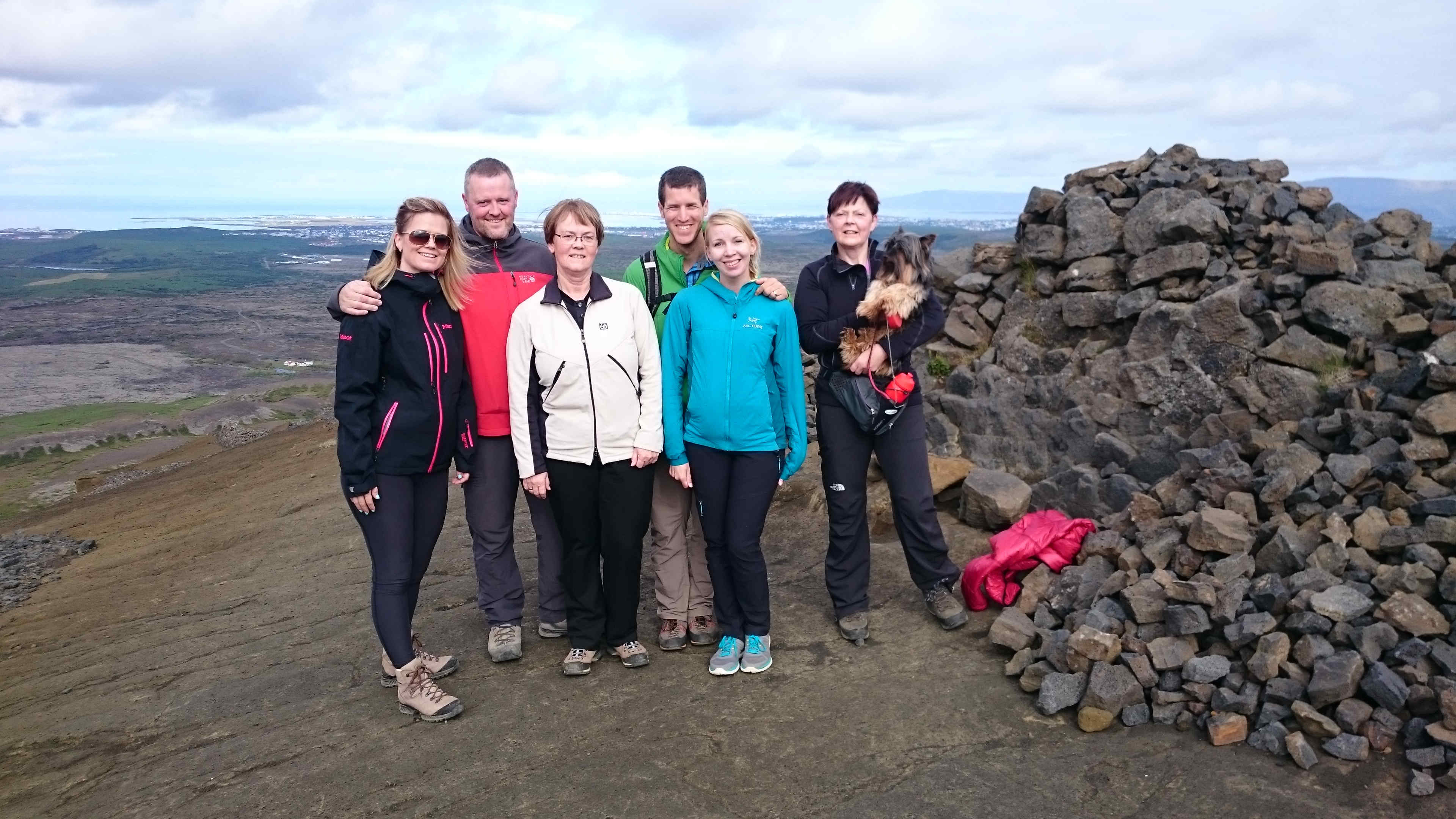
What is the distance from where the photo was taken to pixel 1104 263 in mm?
8844

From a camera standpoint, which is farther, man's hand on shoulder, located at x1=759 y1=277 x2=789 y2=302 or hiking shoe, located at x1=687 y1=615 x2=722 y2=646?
hiking shoe, located at x1=687 y1=615 x2=722 y2=646

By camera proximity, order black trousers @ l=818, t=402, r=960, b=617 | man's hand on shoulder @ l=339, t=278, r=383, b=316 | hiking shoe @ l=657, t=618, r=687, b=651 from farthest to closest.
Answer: hiking shoe @ l=657, t=618, r=687, b=651, black trousers @ l=818, t=402, r=960, b=617, man's hand on shoulder @ l=339, t=278, r=383, b=316

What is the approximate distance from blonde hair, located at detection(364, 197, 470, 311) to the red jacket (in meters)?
3.85

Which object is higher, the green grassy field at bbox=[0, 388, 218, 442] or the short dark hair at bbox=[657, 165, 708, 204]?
the short dark hair at bbox=[657, 165, 708, 204]

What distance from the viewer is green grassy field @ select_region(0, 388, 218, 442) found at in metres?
29.9

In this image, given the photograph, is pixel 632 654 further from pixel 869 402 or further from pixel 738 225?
pixel 738 225

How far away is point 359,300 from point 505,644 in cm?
242

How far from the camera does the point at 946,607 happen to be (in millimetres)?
6207

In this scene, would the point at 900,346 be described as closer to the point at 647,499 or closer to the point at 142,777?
the point at 647,499

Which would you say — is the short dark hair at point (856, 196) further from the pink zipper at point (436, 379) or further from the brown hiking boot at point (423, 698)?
the brown hiking boot at point (423, 698)

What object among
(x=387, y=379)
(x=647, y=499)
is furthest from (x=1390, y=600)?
(x=387, y=379)

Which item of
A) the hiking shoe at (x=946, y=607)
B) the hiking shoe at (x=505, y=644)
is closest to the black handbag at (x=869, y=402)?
the hiking shoe at (x=946, y=607)

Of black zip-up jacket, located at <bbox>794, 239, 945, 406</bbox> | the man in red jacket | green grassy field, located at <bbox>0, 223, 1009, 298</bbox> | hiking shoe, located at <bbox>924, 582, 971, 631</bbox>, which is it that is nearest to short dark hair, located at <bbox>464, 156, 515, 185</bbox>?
the man in red jacket

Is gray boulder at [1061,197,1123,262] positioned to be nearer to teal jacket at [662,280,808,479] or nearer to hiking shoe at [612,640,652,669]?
teal jacket at [662,280,808,479]
